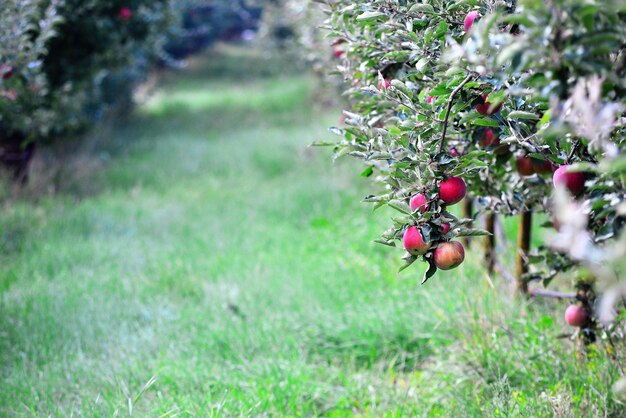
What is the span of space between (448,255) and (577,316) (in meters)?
1.16

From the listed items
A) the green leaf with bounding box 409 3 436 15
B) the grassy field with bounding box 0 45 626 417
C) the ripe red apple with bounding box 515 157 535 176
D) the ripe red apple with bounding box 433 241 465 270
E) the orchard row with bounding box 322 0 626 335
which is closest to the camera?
the orchard row with bounding box 322 0 626 335

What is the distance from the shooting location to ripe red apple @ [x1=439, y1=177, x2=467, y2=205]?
5.42 ft

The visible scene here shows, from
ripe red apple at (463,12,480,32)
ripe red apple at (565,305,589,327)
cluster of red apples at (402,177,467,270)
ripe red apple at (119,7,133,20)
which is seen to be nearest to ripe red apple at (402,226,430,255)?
cluster of red apples at (402,177,467,270)

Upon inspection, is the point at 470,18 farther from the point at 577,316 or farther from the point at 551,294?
the point at 551,294

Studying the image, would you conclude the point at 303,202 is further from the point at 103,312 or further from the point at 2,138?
the point at 2,138

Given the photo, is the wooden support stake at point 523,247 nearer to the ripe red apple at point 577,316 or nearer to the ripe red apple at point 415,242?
the ripe red apple at point 577,316

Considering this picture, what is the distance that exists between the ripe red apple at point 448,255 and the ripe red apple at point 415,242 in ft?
0.12

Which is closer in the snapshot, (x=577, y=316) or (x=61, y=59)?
(x=577, y=316)

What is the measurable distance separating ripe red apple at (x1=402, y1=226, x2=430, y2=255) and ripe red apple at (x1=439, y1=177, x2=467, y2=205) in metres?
0.12

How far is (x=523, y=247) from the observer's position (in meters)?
2.96

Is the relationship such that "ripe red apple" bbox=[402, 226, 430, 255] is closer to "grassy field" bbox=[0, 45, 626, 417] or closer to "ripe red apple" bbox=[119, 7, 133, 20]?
"grassy field" bbox=[0, 45, 626, 417]

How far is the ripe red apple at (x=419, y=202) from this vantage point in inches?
65.2

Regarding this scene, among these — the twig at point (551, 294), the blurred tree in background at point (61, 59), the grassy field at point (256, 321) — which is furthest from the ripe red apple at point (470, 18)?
the blurred tree in background at point (61, 59)

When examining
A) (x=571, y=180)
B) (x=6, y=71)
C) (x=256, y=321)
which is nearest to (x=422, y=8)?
(x=571, y=180)
